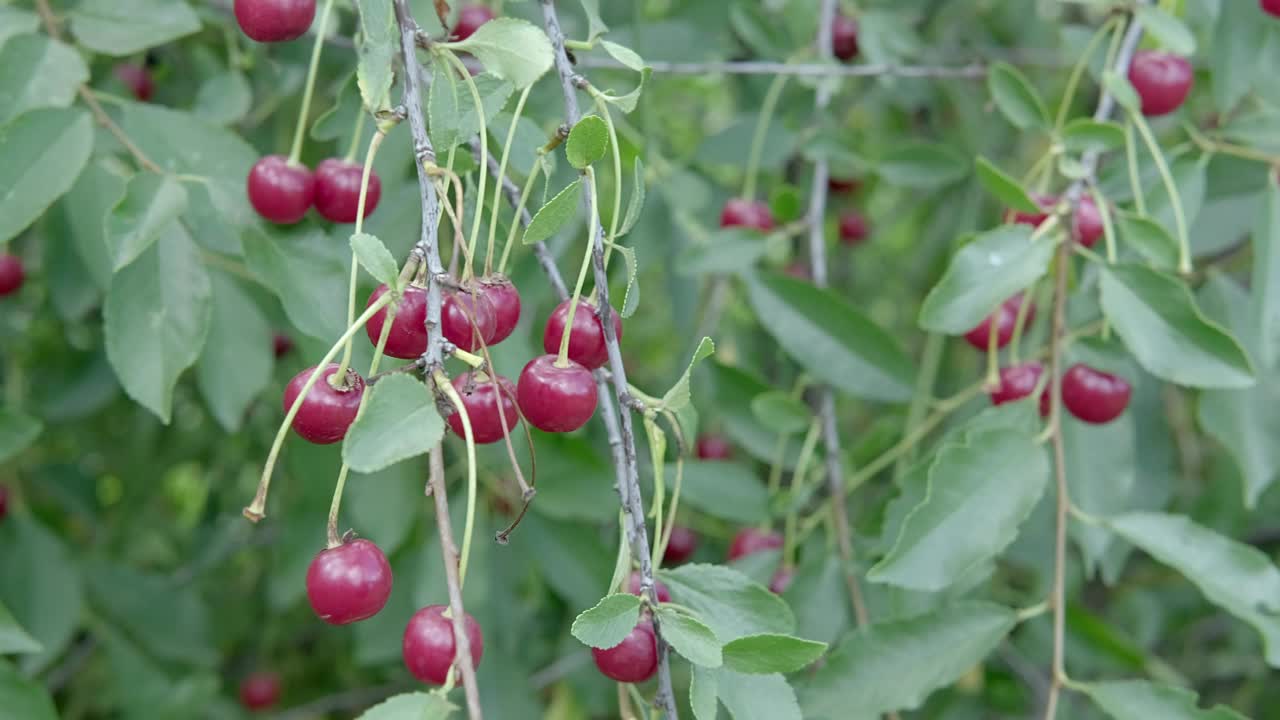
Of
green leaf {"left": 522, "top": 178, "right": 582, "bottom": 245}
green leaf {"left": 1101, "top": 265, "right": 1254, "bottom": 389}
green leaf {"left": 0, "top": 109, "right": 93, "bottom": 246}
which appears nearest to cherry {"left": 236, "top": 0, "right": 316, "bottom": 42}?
green leaf {"left": 0, "top": 109, "right": 93, "bottom": 246}

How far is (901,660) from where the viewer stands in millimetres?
1330

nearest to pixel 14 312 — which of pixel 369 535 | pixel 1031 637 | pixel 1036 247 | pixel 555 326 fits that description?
pixel 369 535

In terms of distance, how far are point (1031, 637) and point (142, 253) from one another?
161 centimetres

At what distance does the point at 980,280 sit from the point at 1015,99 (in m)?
0.36

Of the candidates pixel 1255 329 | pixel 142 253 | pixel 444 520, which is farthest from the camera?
pixel 1255 329

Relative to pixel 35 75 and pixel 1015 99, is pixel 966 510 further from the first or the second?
pixel 35 75

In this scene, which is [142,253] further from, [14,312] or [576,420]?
[14,312]

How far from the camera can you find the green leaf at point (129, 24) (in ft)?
4.58

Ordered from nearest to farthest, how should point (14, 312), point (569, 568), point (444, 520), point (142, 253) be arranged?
point (444, 520)
point (142, 253)
point (569, 568)
point (14, 312)

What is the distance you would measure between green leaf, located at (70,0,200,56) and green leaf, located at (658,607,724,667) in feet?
3.05

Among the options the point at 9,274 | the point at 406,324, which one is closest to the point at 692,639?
the point at 406,324

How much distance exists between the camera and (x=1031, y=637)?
212cm

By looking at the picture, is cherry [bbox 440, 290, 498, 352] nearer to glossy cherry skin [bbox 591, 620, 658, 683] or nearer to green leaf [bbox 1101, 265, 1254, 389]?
glossy cherry skin [bbox 591, 620, 658, 683]

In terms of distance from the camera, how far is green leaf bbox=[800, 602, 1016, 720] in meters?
1.29
